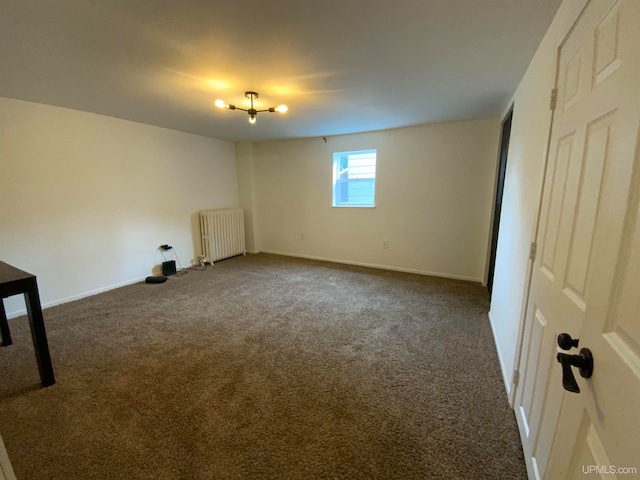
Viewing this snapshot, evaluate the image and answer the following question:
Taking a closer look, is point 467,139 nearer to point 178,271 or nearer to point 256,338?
point 256,338

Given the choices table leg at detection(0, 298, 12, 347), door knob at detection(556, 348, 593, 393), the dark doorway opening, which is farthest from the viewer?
the dark doorway opening

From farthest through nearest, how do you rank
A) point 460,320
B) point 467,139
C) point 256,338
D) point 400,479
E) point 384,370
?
1. point 467,139
2. point 460,320
3. point 256,338
4. point 384,370
5. point 400,479

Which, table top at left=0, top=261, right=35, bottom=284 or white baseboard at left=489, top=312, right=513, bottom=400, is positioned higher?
table top at left=0, top=261, right=35, bottom=284

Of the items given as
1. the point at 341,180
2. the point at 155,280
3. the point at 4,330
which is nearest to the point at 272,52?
the point at 341,180

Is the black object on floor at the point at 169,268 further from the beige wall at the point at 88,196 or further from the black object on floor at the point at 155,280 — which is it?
the black object on floor at the point at 155,280

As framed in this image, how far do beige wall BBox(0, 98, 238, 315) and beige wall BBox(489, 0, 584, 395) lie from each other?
14.7 ft

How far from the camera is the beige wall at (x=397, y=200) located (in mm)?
3738

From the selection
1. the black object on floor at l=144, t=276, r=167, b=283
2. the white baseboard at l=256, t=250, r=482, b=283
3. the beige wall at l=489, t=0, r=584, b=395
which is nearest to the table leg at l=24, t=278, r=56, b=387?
the black object on floor at l=144, t=276, r=167, b=283

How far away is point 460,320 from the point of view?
275 centimetres

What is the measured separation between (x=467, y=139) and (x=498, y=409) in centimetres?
330

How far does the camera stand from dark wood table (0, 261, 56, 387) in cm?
168

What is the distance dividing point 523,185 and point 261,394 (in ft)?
7.55

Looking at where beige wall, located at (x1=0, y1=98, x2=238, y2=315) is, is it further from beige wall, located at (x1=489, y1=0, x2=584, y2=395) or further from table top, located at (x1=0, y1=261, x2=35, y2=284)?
beige wall, located at (x1=489, y1=0, x2=584, y2=395)

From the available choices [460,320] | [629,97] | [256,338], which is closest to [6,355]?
[256,338]
